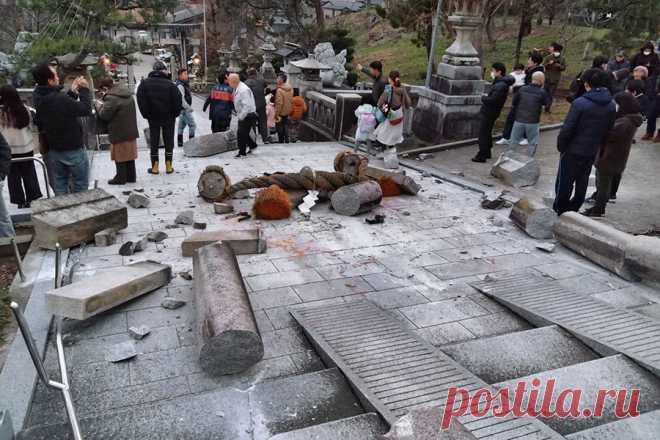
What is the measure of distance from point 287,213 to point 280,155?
12.7 ft

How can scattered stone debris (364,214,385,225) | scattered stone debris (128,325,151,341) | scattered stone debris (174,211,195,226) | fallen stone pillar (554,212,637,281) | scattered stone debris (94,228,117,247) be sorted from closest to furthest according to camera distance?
1. scattered stone debris (128,325,151,341)
2. fallen stone pillar (554,212,637,281)
3. scattered stone debris (94,228,117,247)
4. scattered stone debris (174,211,195,226)
5. scattered stone debris (364,214,385,225)

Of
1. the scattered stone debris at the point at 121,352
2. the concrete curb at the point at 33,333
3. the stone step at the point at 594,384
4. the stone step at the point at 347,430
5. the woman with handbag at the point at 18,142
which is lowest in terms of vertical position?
the scattered stone debris at the point at 121,352

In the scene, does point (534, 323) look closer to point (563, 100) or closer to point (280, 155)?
point (280, 155)

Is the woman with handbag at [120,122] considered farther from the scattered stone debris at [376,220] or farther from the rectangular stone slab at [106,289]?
the scattered stone debris at [376,220]

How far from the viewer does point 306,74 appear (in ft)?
48.4

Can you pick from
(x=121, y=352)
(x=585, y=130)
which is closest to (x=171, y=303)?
(x=121, y=352)

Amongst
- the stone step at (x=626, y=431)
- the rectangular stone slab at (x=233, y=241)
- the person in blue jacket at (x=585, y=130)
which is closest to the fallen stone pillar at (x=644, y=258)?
the person in blue jacket at (x=585, y=130)

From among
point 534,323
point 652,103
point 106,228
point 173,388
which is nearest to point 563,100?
point 652,103

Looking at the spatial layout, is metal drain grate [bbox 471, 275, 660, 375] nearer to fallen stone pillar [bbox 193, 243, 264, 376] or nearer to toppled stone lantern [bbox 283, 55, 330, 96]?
fallen stone pillar [bbox 193, 243, 264, 376]

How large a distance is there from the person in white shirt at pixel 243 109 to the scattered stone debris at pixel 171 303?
6054 mm

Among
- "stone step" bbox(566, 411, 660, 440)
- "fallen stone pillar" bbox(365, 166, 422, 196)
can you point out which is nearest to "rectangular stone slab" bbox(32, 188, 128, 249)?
"fallen stone pillar" bbox(365, 166, 422, 196)

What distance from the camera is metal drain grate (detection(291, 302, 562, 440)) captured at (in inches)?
122

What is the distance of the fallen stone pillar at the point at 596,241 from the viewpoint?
5699mm

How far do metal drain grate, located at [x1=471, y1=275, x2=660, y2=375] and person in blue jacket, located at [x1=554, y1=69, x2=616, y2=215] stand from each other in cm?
205
